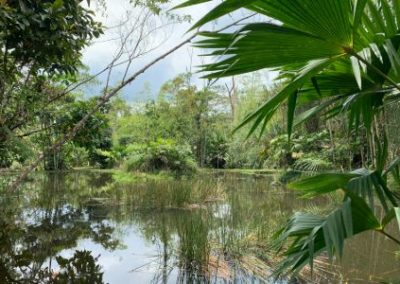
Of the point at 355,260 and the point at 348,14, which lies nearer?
the point at 348,14

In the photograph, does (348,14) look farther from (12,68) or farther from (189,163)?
(189,163)

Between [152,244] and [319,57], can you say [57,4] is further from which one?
[152,244]

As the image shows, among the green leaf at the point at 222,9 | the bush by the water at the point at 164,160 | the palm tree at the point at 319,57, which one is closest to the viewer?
the green leaf at the point at 222,9

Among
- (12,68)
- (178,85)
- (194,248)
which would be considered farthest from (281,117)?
(12,68)

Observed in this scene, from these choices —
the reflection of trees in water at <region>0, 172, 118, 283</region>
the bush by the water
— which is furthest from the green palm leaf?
the bush by the water

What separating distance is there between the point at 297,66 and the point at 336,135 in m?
10.1

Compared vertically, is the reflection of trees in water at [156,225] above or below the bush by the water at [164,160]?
below

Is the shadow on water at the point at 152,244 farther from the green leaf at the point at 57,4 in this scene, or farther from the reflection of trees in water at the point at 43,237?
the green leaf at the point at 57,4

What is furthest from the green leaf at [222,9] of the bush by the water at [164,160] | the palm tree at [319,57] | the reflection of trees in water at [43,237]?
the bush by the water at [164,160]

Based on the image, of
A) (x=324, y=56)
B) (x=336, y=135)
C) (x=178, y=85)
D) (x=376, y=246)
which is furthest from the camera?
(x=178, y=85)

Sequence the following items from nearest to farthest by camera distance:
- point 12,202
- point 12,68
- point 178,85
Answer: point 12,68 → point 12,202 → point 178,85

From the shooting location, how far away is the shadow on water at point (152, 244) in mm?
3965

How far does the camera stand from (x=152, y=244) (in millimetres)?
5270

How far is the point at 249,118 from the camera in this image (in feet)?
4.45
